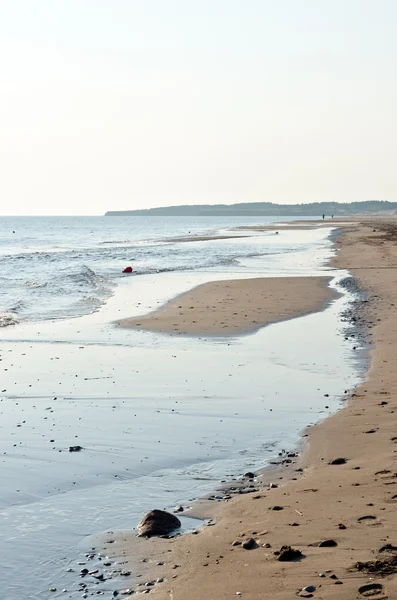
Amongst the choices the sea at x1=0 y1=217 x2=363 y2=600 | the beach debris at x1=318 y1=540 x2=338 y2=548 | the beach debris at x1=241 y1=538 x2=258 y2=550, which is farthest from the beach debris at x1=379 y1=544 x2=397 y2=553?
the sea at x1=0 y1=217 x2=363 y2=600

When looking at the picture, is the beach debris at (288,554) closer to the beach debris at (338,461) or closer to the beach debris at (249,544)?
the beach debris at (249,544)

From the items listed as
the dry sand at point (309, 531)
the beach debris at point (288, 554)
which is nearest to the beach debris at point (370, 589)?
the dry sand at point (309, 531)

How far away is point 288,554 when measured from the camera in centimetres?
575

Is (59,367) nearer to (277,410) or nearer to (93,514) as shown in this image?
(277,410)

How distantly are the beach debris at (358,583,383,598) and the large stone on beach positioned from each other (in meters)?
1.94

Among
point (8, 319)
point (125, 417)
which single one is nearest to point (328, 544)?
point (125, 417)

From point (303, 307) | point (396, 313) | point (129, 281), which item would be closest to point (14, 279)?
point (129, 281)

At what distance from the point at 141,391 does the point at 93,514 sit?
5.11 meters

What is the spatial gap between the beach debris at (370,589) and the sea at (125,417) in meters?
1.63

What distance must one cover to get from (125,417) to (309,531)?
4.64 metres

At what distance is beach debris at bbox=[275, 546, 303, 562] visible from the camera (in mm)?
5727

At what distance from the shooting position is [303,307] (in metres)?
22.8

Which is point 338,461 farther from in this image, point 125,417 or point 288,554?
point 125,417

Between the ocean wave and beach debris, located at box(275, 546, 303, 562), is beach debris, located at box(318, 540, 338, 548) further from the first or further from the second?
the ocean wave
